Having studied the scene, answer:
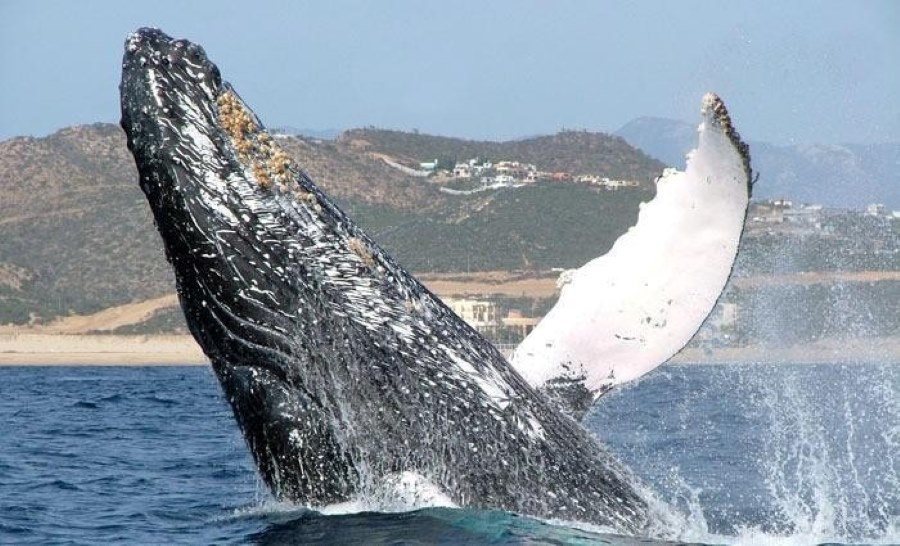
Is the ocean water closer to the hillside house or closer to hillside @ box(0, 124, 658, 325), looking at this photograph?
the hillside house

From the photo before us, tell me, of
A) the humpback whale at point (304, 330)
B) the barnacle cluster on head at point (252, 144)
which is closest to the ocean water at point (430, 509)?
the humpback whale at point (304, 330)

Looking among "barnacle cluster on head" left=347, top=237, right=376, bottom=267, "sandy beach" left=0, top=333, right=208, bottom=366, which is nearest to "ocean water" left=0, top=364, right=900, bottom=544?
"barnacle cluster on head" left=347, top=237, right=376, bottom=267

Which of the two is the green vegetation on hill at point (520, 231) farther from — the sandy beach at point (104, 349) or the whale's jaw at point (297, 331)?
the whale's jaw at point (297, 331)

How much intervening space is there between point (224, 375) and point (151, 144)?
3.51ft

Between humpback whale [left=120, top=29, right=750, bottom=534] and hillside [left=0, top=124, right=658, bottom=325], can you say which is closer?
humpback whale [left=120, top=29, right=750, bottom=534]

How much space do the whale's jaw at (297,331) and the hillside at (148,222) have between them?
228 ft

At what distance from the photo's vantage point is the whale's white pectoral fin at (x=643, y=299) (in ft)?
22.5

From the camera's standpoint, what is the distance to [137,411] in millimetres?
21016

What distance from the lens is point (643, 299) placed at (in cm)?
703

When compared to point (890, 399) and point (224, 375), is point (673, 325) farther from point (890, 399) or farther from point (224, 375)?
point (890, 399)

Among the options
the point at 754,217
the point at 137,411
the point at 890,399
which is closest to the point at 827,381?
the point at 890,399

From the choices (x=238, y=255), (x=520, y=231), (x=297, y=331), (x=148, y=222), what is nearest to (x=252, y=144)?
(x=238, y=255)

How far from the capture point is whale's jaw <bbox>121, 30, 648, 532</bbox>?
6211mm

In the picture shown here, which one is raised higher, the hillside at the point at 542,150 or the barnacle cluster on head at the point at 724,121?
the hillside at the point at 542,150
